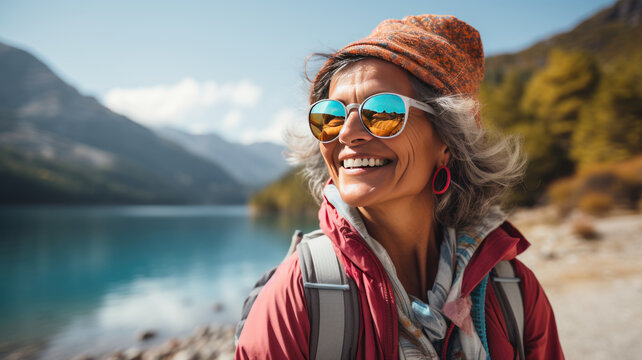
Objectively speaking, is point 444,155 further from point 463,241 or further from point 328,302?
point 328,302

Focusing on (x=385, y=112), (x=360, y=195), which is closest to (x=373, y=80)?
(x=385, y=112)

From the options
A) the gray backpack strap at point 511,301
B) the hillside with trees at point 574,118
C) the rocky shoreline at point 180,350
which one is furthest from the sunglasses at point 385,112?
the hillside with trees at point 574,118

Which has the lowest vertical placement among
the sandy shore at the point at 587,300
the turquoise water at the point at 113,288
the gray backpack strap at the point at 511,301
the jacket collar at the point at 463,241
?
the turquoise water at the point at 113,288

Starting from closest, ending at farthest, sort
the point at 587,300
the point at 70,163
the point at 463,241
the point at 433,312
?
the point at 433,312, the point at 463,241, the point at 587,300, the point at 70,163

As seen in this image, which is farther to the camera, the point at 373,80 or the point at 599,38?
the point at 599,38

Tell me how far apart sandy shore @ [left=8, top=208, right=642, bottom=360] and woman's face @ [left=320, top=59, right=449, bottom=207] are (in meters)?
5.21

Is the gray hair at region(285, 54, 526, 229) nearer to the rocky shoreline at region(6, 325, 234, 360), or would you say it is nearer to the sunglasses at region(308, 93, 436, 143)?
the sunglasses at region(308, 93, 436, 143)

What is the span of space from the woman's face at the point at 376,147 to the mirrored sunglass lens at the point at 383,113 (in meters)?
0.03

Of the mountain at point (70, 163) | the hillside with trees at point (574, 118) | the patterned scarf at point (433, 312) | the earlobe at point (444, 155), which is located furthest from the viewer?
the mountain at point (70, 163)

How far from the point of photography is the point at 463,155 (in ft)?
5.32

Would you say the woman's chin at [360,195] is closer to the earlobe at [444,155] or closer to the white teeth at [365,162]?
the white teeth at [365,162]

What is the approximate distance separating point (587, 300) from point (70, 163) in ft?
519

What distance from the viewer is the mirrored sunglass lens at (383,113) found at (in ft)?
4.43

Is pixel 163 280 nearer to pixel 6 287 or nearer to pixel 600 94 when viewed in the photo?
pixel 6 287
